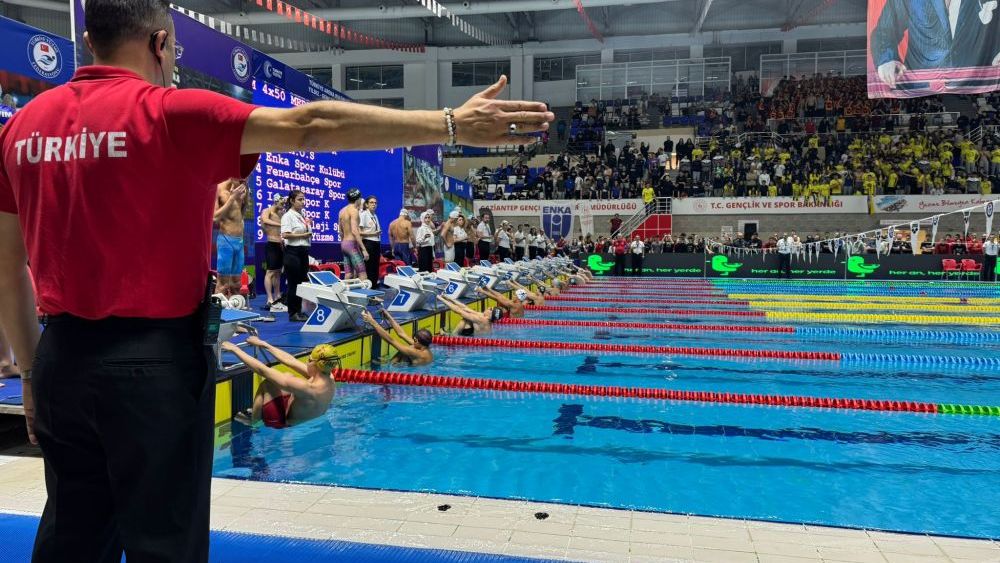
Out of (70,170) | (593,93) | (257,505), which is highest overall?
(593,93)

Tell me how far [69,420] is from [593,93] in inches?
1159

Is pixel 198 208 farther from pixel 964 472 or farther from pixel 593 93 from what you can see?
pixel 593 93

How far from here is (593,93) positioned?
95.0 ft

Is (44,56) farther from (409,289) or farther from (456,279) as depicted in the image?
(456,279)

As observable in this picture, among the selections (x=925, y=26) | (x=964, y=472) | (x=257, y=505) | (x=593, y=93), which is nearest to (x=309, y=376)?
(x=257, y=505)

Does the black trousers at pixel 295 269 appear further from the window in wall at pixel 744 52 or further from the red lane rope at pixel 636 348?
the window in wall at pixel 744 52

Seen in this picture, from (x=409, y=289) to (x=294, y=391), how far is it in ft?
14.9

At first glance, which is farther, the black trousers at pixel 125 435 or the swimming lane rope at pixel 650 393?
the swimming lane rope at pixel 650 393

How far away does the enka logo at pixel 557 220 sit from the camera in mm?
23375

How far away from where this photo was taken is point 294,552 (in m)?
2.20

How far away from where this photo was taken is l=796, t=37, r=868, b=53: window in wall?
88.0 ft

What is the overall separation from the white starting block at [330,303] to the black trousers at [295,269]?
1.37 feet

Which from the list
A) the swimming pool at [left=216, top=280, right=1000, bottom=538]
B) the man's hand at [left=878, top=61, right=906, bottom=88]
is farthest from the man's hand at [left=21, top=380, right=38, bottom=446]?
the man's hand at [left=878, top=61, right=906, bottom=88]

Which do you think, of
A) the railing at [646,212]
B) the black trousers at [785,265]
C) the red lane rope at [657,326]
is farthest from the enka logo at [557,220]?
the red lane rope at [657,326]
